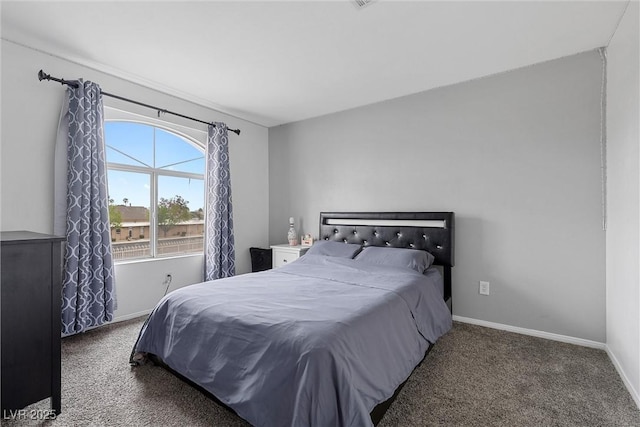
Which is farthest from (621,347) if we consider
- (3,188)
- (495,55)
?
(3,188)

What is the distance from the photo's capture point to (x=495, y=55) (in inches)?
102

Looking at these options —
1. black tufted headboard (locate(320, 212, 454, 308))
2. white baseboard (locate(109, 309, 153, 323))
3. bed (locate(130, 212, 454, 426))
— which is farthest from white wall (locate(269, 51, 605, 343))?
white baseboard (locate(109, 309, 153, 323))

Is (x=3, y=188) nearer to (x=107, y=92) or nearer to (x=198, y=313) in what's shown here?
(x=107, y=92)

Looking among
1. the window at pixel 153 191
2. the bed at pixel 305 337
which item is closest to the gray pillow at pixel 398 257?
the bed at pixel 305 337

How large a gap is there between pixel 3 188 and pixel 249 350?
7.98ft

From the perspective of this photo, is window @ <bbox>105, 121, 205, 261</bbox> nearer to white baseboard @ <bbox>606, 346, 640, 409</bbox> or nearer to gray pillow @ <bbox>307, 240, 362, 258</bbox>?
gray pillow @ <bbox>307, 240, 362, 258</bbox>

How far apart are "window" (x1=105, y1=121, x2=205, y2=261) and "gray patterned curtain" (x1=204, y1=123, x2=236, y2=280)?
0.26 metres

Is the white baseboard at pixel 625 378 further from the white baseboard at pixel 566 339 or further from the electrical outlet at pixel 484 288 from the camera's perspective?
the electrical outlet at pixel 484 288

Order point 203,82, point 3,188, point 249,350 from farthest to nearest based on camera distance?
point 203,82, point 3,188, point 249,350

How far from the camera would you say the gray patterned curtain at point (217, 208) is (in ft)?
12.3

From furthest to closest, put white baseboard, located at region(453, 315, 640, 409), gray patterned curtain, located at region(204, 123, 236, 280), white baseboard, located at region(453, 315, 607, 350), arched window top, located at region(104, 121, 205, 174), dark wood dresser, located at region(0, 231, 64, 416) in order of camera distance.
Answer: gray patterned curtain, located at region(204, 123, 236, 280) < arched window top, located at region(104, 121, 205, 174) < white baseboard, located at region(453, 315, 607, 350) < white baseboard, located at region(453, 315, 640, 409) < dark wood dresser, located at region(0, 231, 64, 416)

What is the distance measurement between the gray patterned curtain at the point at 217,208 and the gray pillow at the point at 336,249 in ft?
3.79

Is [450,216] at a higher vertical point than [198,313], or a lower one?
higher

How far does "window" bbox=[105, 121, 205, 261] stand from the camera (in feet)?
10.5
